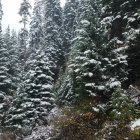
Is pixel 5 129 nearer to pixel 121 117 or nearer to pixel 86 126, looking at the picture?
pixel 86 126

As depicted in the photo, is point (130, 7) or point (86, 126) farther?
point (130, 7)

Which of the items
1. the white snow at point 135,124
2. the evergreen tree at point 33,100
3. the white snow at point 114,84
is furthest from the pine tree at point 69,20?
the white snow at point 135,124

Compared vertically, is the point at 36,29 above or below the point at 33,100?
above

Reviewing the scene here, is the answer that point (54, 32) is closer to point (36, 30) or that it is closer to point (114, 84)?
point (36, 30)

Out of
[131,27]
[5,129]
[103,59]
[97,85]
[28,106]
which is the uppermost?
[131,27]

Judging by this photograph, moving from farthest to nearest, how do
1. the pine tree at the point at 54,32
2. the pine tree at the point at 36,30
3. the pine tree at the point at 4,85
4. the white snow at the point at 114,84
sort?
the pine tree at the point at 36,30 < the pine tree at the point at 54,32 < the pine tree at the point at 4,85 < the white snow at the point at 114,84

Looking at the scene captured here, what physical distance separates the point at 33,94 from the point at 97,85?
29.8 feet

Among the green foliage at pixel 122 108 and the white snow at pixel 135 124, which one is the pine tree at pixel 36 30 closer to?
the green foliage at pixel 122 108

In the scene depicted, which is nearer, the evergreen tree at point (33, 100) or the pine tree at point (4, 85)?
the evergreen tree at point (33, 100)

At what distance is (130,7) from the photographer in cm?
2472

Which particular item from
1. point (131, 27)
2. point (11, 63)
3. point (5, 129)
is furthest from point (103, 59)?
point (11, 63)

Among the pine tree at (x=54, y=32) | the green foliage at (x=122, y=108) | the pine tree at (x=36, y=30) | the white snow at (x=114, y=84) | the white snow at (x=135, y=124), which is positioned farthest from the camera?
the pine tree at (x=36, y=30)

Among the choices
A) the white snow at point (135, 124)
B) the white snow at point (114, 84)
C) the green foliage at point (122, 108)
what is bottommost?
the white snow at point (135, 124)

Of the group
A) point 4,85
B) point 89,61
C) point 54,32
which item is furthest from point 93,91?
point 54,32
